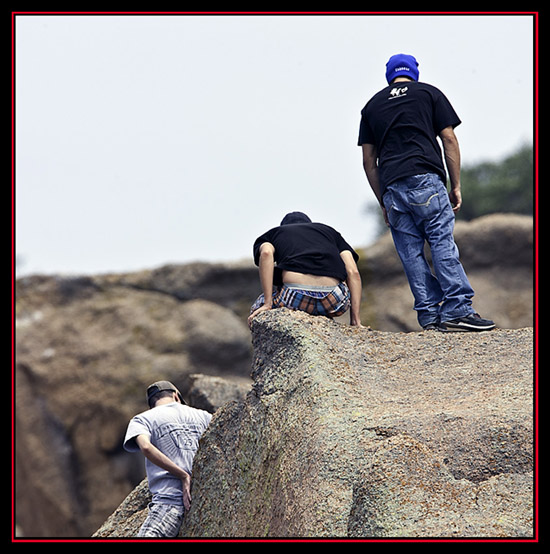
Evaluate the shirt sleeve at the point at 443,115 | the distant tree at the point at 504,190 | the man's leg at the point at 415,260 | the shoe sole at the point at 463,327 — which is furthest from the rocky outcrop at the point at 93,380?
the distant tree at the point at 504,190

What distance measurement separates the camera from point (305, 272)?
512 cm

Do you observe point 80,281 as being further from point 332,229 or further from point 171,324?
point 332,229

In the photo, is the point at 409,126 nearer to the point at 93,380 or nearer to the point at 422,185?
the point at 422,185

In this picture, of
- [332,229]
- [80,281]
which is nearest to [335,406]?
[332,229]

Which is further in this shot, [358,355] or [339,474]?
[358,355]

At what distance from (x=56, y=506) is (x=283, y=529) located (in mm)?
11033

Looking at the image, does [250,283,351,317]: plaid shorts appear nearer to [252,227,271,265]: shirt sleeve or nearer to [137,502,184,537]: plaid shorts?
[252,227,271,265]: shirt sleeve

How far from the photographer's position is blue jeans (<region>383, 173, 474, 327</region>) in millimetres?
5410

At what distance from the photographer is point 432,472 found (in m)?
3.45

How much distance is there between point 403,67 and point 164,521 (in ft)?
11.2

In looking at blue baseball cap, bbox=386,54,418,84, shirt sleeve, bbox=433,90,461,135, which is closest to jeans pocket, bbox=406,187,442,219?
shirt sleeve, bbox=433,90,461,135

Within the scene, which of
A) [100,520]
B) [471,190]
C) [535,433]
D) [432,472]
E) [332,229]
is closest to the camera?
[432,472]

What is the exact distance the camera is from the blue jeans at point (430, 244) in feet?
17.7

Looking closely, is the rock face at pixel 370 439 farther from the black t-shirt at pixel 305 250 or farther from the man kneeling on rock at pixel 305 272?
the black t-shirt at pixel 305 250
